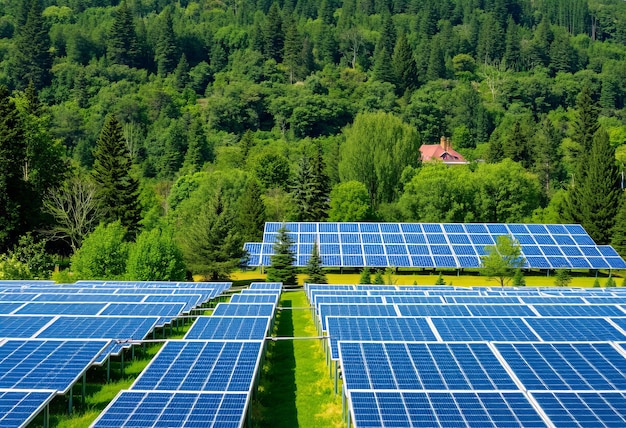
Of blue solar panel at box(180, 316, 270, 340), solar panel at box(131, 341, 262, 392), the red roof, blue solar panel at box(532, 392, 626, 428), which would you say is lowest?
the red roof

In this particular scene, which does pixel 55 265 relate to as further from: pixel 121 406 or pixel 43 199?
pixel 121 406

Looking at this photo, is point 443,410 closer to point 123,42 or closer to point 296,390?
point 296,390

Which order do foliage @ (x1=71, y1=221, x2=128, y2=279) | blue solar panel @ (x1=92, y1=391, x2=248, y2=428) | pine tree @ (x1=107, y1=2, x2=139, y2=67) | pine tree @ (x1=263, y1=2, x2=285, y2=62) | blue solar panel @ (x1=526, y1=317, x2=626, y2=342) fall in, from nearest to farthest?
blue solar panel @ (x1=92, y1=391, x2=248, y2=428), blue solar panel @ (x1=526, y1=317, x2=626, y2=342), foliage @ (x1=71, y1=221, x2=128, y2=279), pine tree @ (x1=107, y1=2, x2=139, y2=67), pine tree @ (x1=263, y1=2, x2=285, y2=62)

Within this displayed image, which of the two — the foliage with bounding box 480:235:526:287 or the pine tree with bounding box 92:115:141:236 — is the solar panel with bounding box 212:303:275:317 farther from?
the pine tree with bounding box 92:115:141:236

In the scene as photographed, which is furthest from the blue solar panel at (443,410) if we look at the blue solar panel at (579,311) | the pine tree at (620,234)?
the pine tree at (620,234)

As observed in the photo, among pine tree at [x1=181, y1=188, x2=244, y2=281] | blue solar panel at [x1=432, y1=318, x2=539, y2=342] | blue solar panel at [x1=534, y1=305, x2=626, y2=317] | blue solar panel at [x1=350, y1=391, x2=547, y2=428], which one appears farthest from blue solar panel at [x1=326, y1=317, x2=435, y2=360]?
pine tree at [x1=181, y1=188, x2=244, y2=281]

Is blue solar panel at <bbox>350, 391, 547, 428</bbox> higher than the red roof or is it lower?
higher
